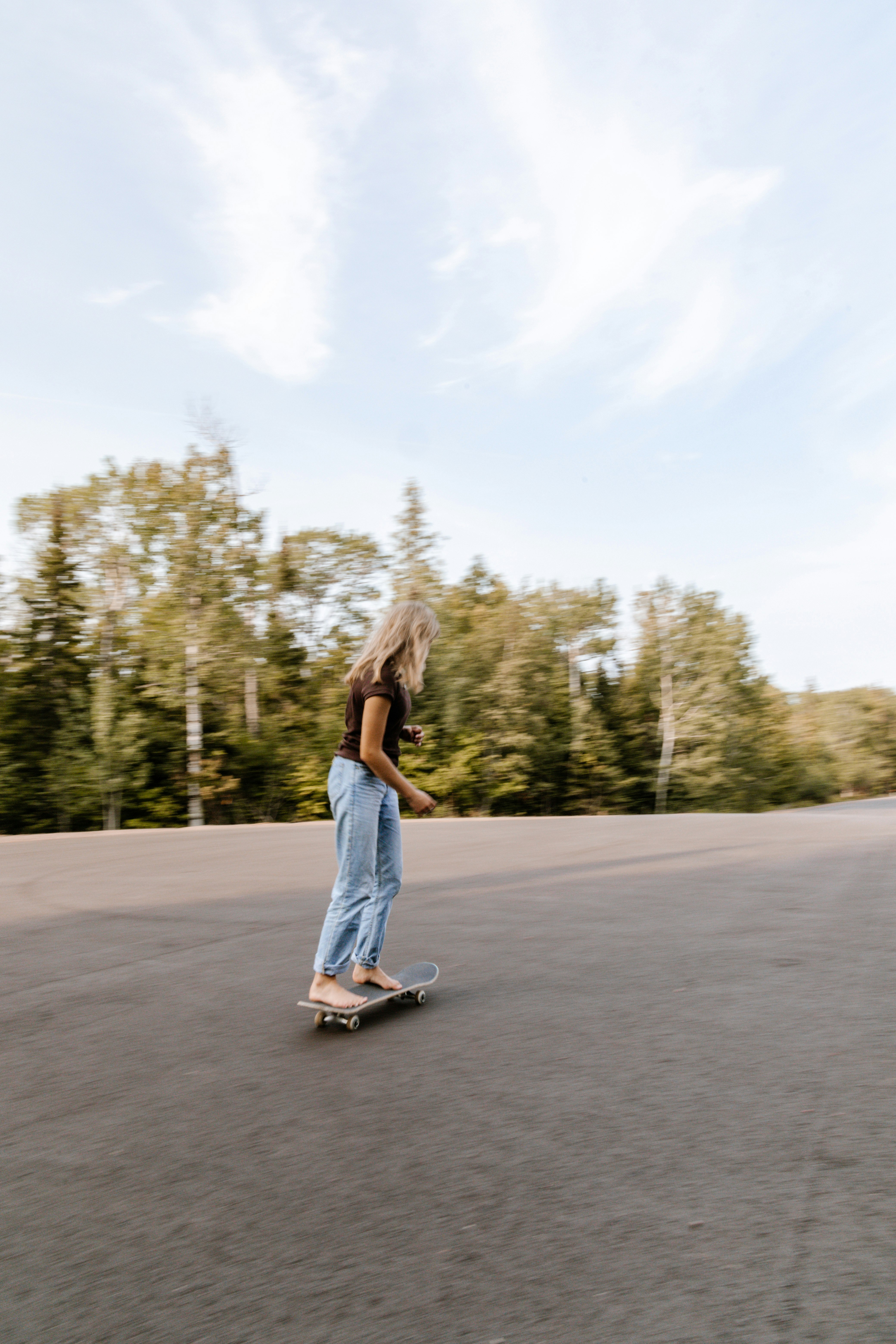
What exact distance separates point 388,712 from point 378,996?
1.42 metres

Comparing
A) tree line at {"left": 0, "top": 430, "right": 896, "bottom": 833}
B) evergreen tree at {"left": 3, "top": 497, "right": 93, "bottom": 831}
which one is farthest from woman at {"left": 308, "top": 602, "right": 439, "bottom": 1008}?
evergreen tree at {"left": 3, "top": 497, "right": 93, "bottom": 831}

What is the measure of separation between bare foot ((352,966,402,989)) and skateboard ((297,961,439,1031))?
19 mm

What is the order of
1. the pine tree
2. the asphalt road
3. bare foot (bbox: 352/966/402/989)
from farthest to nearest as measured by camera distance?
the pine tree < bare foot (bbox: 352/966/402/989) < the asphalt road

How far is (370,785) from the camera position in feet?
15.3

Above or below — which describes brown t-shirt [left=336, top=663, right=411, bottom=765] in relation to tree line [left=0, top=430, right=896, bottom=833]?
below

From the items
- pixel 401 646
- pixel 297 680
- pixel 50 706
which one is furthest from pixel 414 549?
pixel 401 646

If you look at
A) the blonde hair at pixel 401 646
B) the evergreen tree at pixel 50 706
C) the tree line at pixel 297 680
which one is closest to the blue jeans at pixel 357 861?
the blonde hair at pixel 401 646

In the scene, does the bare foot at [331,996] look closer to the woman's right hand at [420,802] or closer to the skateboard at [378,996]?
the skateboard at [378,996]

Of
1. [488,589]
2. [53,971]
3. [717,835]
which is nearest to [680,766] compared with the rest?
[488,589]

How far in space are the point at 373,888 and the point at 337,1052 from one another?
83 cm

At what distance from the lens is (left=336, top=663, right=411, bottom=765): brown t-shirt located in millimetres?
4555

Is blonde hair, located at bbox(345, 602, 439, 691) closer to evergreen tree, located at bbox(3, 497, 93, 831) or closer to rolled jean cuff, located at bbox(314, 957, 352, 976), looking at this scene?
rolled jean cuff, located at bbox(314, 957, 352, 976)

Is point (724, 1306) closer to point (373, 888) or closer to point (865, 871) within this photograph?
point (373, 888)

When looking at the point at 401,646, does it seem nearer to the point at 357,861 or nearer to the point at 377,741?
the point at 377,741
